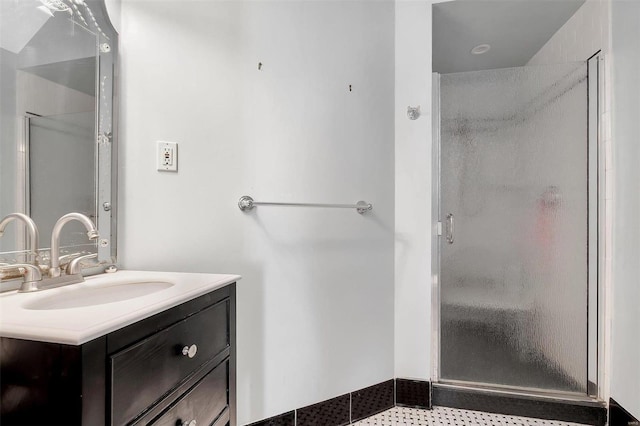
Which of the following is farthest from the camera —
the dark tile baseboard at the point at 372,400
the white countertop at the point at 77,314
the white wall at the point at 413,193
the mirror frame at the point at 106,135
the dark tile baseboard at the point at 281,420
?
the white wall at the point at 413,193

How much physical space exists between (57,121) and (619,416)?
2538 mm

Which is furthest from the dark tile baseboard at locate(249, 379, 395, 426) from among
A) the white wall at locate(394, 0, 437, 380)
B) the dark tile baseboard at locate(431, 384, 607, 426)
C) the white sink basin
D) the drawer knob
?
the white sink basin

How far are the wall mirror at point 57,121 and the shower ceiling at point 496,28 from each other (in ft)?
5.54

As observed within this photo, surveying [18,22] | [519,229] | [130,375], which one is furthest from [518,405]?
[18,22]

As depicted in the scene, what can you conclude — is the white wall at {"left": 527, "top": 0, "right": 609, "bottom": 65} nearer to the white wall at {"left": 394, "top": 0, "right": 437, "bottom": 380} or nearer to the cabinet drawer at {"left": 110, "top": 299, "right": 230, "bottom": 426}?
the white wall at {"left": 394, "top": 0, "right": 437, "bottom": 380}

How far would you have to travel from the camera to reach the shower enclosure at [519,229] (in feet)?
5.34

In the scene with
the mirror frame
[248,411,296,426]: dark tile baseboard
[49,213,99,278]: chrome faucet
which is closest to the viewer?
[49,213,99,278]: chrome faucet

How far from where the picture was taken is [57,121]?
100 centimetres

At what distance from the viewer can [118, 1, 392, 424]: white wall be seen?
1209 millimetres

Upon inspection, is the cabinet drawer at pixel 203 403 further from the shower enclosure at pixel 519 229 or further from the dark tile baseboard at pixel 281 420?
the shower enclosure at pixel 519 229

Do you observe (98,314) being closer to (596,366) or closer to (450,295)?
(450,295)

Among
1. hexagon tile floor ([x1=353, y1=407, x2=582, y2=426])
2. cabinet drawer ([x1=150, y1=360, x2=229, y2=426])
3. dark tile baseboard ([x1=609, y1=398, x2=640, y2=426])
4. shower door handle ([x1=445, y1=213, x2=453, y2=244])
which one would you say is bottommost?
hexagon tile floor ([x1=353, y1=407, x2=582, y2=426])

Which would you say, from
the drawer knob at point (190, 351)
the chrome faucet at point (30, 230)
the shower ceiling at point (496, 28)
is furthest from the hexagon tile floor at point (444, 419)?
the shower ceiling at point (496, 28)

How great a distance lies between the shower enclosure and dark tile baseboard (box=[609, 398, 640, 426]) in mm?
110
